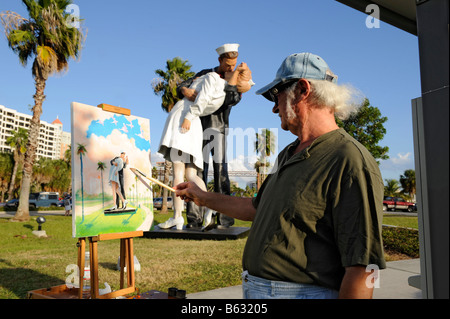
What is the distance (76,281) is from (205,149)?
4596 mm

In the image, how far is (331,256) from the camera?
1.34 metres

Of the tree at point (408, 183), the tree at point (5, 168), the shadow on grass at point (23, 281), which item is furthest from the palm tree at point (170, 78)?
the tree at point (408, 183)

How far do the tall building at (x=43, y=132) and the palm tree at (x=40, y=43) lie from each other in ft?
359

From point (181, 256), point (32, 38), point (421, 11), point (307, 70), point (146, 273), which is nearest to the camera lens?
point (421, 11)

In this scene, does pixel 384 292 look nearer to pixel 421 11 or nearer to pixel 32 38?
pixel 421 11

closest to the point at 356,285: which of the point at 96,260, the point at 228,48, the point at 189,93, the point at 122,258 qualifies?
the point at 96,260

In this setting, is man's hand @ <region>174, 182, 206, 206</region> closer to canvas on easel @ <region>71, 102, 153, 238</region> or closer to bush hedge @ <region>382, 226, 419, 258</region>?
canvas on easel @ <region>71, 102, 153, 238</region>

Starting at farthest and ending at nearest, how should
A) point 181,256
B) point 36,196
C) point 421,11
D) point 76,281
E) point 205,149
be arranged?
point 36,196 → point 205,149 → point 181,256 → point 76,281 → point 421,11

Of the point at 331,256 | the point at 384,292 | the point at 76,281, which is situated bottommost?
the point at 384,292

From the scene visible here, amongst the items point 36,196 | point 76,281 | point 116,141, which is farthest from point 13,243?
point 36,196

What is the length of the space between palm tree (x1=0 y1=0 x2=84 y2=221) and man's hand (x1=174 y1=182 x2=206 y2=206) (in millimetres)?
14572

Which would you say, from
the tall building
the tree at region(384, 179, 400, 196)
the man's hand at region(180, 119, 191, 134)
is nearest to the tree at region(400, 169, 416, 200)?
the tree at region(384, 179, 400, 196)

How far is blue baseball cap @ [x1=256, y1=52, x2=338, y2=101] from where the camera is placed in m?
1.49

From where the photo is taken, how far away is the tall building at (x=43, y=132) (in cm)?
11125
